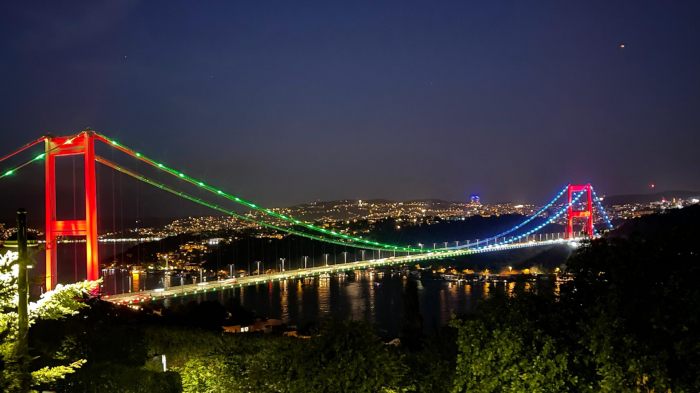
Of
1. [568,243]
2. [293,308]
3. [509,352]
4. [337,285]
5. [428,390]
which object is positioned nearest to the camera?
[509,352]

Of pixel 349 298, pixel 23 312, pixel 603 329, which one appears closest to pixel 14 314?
pixel 23 312

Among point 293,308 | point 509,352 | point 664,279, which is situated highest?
point 664,279

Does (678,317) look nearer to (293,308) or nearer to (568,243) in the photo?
(293,308)

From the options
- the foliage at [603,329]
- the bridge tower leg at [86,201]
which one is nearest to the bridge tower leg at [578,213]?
the bridge tower leg at [86,201]

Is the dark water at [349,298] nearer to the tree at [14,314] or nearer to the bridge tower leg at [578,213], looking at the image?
the bridge tower leg at [578,213]

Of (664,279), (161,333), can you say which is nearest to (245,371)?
(161,333)

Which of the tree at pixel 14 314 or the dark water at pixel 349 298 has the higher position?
the tree at pixel 14 314

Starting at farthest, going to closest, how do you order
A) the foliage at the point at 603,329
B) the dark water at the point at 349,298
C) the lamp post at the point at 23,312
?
the dark water at the point at 349,298
the lamp post at the point at 23,312
the foliage at the point at 603,329
